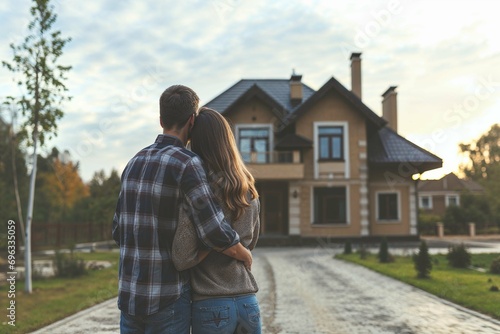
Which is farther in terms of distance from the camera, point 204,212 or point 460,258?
point 460,258

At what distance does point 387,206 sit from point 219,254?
24.1 m

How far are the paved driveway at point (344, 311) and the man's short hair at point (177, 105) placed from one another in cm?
457

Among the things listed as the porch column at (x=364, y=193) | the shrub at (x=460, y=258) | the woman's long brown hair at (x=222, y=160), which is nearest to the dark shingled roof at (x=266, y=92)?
the porch column at (x=364, y=193)

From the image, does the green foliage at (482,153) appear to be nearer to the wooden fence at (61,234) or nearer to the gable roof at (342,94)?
the gable roof at (342,94)

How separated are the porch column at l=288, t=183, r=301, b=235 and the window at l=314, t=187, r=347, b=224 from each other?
36.4 inches

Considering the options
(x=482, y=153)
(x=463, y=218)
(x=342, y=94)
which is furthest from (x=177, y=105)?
(x=482, y=153)

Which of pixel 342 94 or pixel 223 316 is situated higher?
pixel 342 94

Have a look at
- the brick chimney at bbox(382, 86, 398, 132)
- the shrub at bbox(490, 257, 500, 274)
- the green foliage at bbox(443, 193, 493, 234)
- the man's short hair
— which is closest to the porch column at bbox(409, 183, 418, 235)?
the brick chimney at bbox(382, 86, 398, 132)

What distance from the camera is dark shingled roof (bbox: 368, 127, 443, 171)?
964 inches

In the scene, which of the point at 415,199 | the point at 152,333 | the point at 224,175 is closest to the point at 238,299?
the point at 152,333

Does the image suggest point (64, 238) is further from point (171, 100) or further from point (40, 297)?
point (171, 100)

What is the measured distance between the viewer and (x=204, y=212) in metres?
2.04

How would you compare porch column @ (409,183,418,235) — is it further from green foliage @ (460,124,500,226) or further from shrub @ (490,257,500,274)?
green foliage @ (460,124,500,226)

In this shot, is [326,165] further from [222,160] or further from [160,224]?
[160,224]
